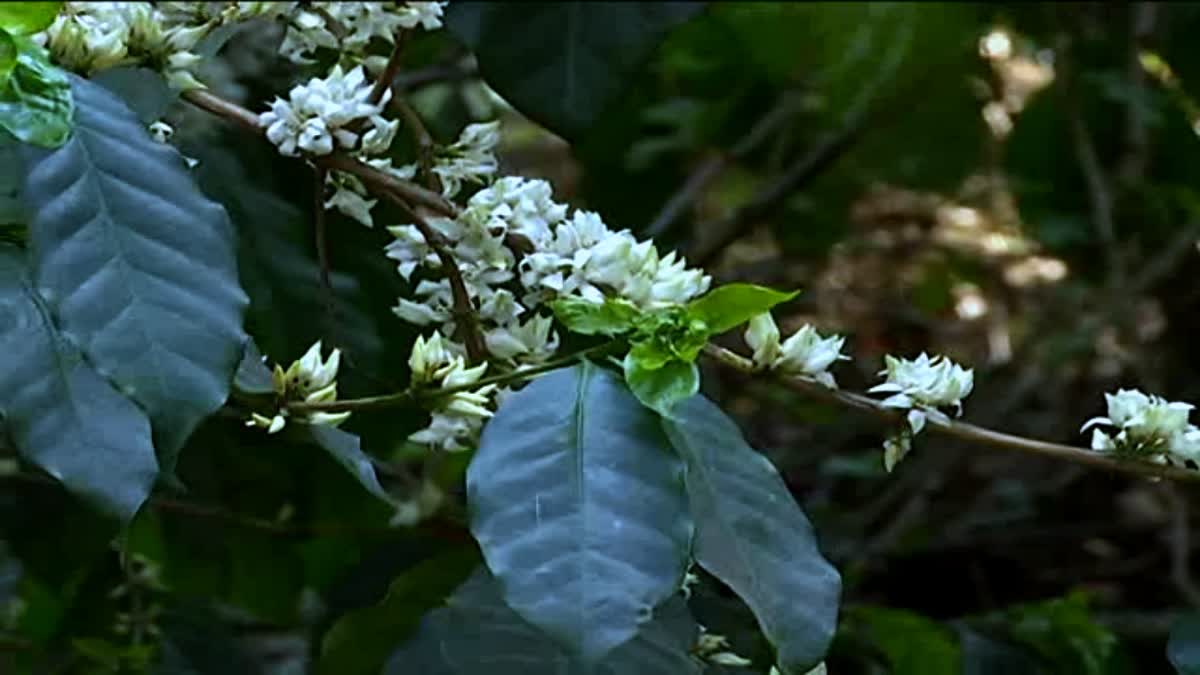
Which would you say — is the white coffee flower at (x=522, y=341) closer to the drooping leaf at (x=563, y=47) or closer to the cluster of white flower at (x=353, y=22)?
the cluster of white flower at (x=353, y=22)

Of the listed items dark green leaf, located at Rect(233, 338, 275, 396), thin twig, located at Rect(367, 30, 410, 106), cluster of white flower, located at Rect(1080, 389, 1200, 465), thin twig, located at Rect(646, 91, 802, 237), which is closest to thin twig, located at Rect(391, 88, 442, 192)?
thin twig, located at Rect(367, 30, 410, 106)

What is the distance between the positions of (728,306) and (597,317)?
0.04 meters

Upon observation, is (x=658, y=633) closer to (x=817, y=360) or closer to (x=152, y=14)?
(x=817, y=360)

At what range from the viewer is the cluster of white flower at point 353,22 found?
759 mm

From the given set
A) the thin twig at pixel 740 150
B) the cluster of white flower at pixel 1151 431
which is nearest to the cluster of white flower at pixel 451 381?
the cluster of white flower at pixel 1151 431

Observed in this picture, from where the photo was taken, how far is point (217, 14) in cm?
78

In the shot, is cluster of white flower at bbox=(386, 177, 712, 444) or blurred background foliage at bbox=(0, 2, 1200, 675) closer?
cluster of white flower at bbox=(386, 177, 712, 444)

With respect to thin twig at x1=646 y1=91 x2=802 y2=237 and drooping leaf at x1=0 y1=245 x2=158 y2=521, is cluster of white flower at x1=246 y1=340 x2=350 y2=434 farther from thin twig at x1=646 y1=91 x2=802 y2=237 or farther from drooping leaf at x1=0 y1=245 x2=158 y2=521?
thin twig at x1=646 y1=91 x2=802 y2=237

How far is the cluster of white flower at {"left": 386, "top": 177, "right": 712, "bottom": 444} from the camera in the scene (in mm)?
618

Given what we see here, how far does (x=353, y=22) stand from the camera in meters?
0.76

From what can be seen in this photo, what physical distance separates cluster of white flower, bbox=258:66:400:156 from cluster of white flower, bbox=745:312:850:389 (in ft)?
0.52

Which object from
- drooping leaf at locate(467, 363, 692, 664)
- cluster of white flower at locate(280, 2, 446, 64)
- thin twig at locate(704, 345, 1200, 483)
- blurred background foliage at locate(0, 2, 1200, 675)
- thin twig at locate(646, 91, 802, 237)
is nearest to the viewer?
drooping leaf at locate(467, 363, 692, 664)

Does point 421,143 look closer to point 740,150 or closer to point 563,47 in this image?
point 563,47

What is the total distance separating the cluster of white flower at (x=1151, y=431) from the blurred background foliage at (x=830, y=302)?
224mm
